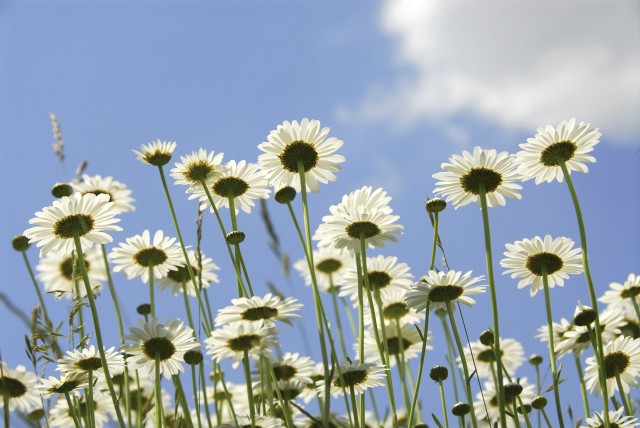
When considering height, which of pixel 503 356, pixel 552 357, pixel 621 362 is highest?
pixel 503 356

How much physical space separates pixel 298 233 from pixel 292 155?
454 millimetres

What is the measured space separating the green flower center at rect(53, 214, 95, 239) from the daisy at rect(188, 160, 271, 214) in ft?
1.72

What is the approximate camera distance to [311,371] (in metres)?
3.66

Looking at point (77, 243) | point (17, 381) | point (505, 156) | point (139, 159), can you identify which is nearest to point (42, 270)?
point (17, 381)

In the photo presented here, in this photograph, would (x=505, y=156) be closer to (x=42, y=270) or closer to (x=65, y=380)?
(x=65, y=380)

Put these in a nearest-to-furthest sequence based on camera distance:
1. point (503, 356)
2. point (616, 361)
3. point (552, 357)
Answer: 1. point (552, 357)
2. point (616, 361)
3. point (503, 356)

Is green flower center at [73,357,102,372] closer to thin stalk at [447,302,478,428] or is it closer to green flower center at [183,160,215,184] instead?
green flower center at [183,160,215,184]

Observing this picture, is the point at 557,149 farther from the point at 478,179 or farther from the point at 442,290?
the point at 442,290

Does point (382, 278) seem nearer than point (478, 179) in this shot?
No

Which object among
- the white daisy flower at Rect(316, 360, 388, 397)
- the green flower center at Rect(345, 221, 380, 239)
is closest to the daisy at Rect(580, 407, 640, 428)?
the white daisy flower at Rect(316, 360, 388, 397)

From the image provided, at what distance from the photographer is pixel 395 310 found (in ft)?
12.8

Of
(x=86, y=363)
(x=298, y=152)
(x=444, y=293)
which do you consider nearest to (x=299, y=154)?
(x=298, y=152)

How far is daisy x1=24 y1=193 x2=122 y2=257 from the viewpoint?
121 inches

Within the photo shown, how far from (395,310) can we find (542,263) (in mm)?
916
